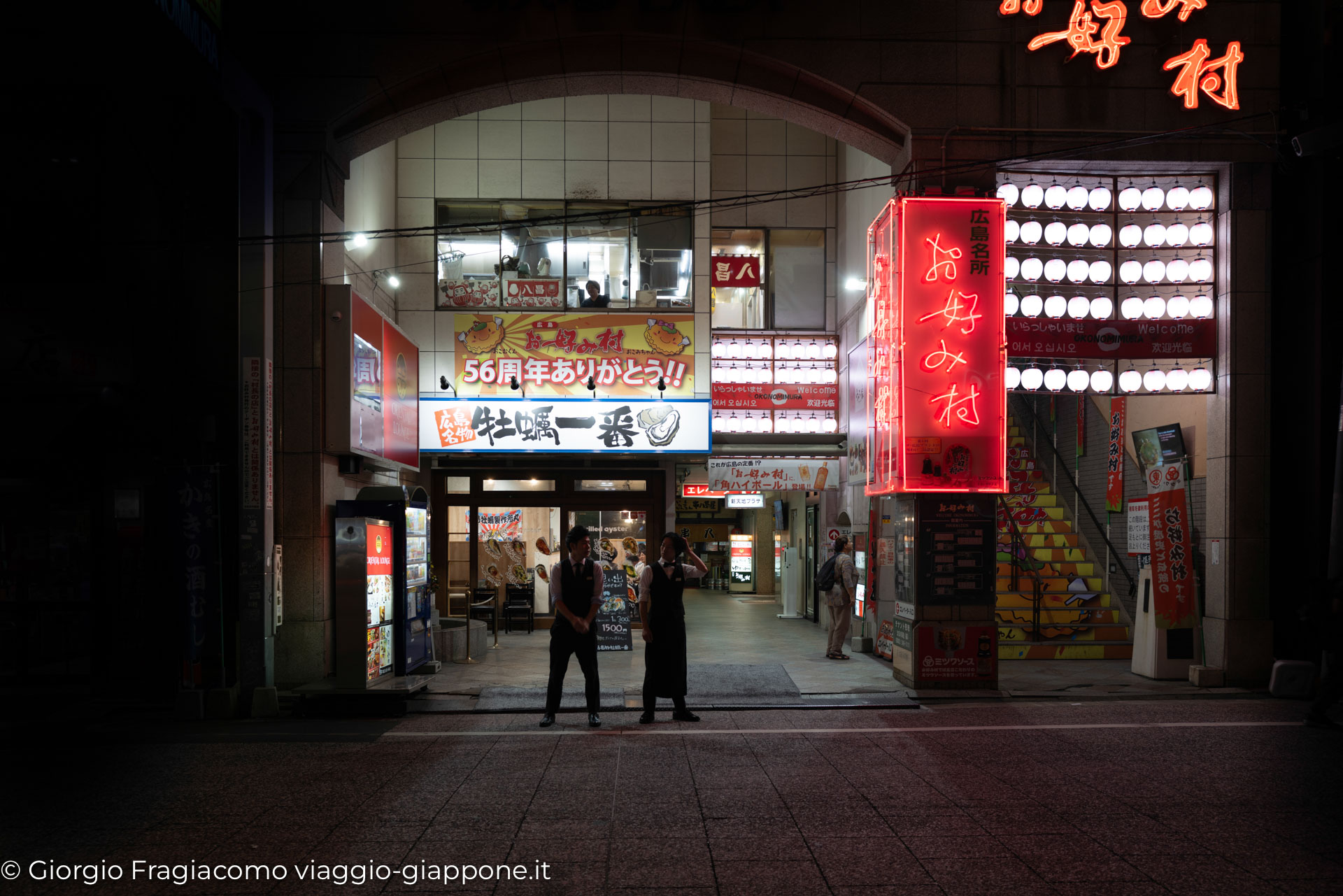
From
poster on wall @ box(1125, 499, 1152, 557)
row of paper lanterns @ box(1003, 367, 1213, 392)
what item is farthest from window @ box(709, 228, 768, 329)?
poster on wall @ box(1125, 499, 1152, 557)

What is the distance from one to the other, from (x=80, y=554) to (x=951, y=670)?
444 inches

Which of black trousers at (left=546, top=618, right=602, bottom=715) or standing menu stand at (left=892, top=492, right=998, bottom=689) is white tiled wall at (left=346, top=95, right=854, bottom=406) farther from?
black trousers at (left=546, top=618, right=602, bottom=715)

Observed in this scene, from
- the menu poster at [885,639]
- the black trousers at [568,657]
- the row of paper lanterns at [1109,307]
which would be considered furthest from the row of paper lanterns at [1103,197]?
the black trousers at [568,657]

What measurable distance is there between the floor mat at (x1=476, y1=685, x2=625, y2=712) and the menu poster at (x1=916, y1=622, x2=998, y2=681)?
3.85 meters

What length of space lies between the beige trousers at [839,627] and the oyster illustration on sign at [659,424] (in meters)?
5.01

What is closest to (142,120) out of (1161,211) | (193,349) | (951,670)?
(193,349)

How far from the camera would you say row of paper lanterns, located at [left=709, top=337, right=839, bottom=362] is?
63.5 feet

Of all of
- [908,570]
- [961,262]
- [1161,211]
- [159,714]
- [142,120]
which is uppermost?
[142,120]

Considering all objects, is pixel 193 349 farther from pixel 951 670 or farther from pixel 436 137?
pixel 951 670

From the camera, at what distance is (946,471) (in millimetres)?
11586

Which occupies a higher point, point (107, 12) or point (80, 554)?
point (107, 12)

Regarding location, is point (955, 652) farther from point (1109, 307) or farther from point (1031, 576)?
point (1109, 307)

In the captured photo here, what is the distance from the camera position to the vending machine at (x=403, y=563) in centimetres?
1146

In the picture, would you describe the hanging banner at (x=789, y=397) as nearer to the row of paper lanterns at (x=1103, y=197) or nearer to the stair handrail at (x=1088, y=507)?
the stair handrail at (x=1088, y=507)
